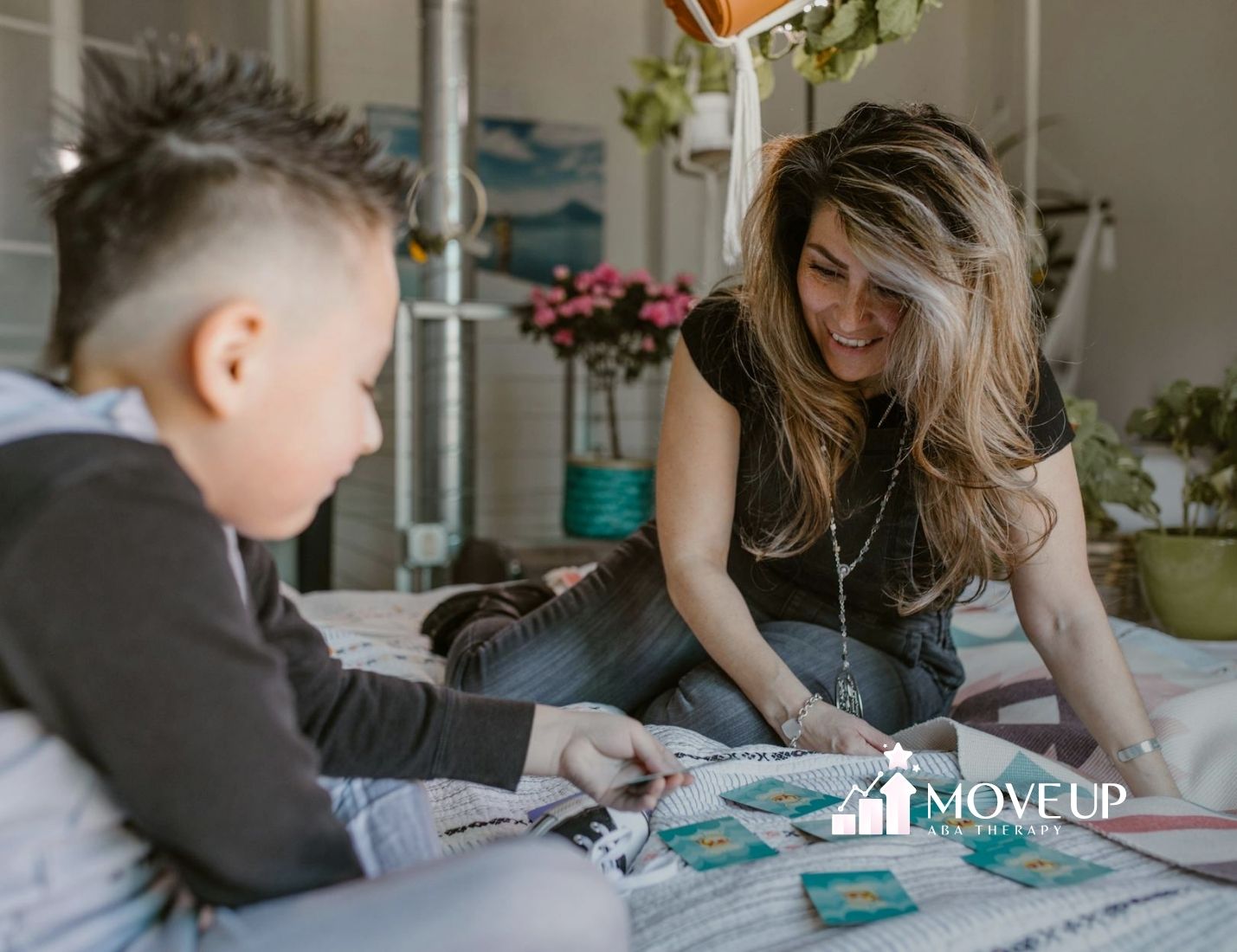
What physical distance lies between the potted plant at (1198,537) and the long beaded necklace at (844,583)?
819mm

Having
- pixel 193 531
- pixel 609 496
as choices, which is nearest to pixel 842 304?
pixel 193 531

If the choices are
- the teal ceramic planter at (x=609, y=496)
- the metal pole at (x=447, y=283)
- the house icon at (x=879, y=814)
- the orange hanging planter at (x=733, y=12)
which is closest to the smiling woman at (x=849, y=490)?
the house icon at (x=879, y=814)

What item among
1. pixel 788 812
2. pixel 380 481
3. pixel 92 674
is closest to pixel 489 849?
pixel 92 674

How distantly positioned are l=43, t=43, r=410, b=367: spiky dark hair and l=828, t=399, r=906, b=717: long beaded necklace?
2.95 feet

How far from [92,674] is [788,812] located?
660mm

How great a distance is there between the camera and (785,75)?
13.4ft

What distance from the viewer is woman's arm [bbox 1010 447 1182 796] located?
4.00 feet

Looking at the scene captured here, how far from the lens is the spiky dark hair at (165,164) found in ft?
1.99

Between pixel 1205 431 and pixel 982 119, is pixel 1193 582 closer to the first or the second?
pixel 1205 431

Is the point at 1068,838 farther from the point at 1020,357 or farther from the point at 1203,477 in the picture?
the point at 1203,477

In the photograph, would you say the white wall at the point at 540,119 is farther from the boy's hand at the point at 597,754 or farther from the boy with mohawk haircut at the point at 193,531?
the boy with mohawk haircut at the point at 193,531

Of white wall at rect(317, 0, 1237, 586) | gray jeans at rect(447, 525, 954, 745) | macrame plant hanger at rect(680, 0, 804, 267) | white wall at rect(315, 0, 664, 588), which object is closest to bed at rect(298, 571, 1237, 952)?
gray jeans at rect(447, 525, 954, 745)

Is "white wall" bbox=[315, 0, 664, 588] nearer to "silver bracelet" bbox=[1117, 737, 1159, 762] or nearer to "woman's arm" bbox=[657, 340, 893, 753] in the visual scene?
"woman's arm" bbox=[657, 340, 893, 753]

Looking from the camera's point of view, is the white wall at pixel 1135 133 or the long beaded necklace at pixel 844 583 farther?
the white wall at pixel 1135 133
